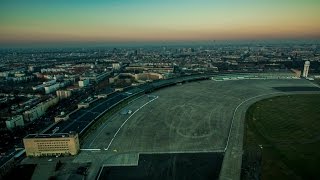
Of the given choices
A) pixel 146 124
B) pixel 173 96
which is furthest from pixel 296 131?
pixel 173 96

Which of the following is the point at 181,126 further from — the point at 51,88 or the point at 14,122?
the point at 51,88

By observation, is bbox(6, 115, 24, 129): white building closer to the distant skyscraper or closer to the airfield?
the airfield

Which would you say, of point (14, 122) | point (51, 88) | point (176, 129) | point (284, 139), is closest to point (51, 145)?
point (14, 122)

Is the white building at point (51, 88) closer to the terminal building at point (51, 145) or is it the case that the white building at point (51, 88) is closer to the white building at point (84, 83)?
the white building at point (84, 83)

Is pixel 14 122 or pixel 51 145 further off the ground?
pixel 51 145

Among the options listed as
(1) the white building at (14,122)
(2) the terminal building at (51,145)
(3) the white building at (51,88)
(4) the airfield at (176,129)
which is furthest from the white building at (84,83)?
(2) the terminal building at (51,145)

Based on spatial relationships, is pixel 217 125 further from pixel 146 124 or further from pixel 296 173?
pixel 296 173
